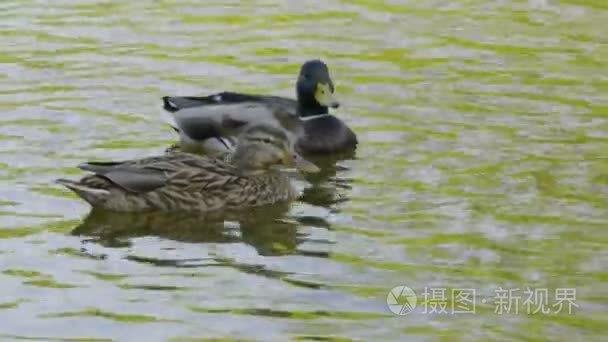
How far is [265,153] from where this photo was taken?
37.9ft

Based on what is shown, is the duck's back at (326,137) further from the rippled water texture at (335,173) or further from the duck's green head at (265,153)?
the duck's green head at (265,153)

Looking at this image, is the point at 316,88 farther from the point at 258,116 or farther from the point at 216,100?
the point at 216,100

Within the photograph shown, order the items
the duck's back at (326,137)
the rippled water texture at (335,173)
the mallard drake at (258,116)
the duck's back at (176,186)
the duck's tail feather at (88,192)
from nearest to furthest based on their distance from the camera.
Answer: the rippled water texture at (335,173)
the duck's tail feather at (88,192)
the duck's back at (176,186)
the duck's back at (326,137)
the mallard drake at (258,116)

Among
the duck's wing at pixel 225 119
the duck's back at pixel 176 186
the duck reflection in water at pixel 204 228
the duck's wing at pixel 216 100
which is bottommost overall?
the duck reflection in water at pixel 204 228

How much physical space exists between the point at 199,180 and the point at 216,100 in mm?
2148

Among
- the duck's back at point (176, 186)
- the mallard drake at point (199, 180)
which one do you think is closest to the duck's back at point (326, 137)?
the mallard drake at point (199, 180)

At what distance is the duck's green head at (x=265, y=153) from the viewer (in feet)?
37.9

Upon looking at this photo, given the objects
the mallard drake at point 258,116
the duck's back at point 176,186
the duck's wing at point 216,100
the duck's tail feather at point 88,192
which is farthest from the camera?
the duck's wing at point 216,100

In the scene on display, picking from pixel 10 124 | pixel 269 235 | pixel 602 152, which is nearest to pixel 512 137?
pixel 602 152

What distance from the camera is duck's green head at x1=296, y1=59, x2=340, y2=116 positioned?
1317 centimetres

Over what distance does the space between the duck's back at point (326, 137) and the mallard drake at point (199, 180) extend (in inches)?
43.2

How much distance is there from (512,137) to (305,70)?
6.08 feet

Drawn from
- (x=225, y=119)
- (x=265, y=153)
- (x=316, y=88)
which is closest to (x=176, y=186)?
(x=265, y=153)

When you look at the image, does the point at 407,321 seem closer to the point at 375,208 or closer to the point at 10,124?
the point at 375,208
